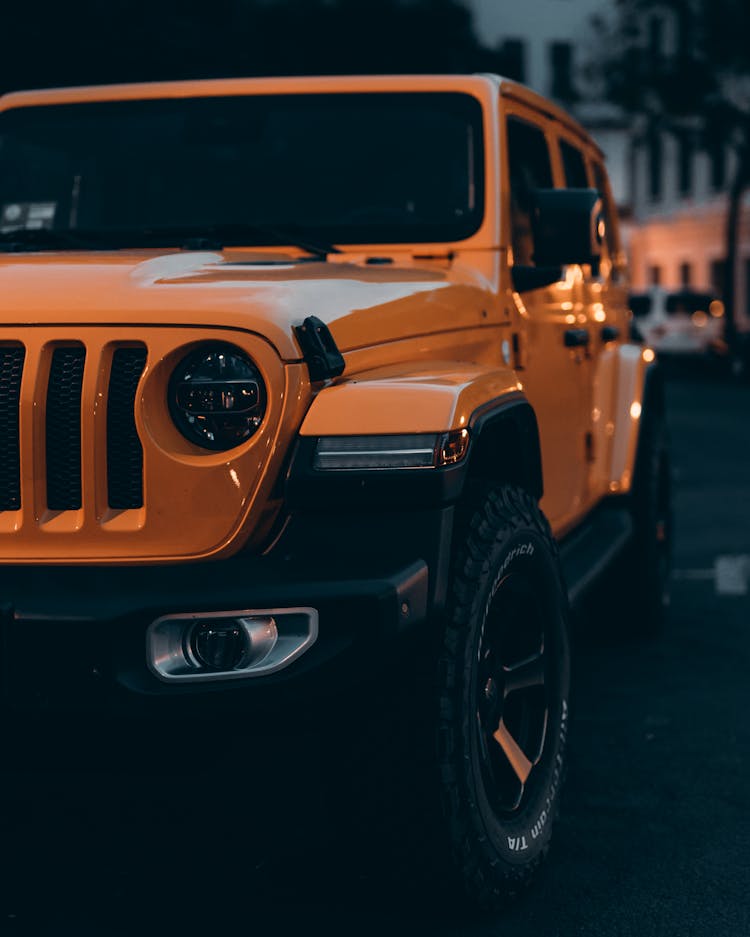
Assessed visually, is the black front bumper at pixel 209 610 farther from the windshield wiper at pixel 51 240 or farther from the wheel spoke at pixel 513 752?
the windshield wiper at pixel 51 240

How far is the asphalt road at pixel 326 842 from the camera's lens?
3.74 meters

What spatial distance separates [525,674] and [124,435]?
117 cm

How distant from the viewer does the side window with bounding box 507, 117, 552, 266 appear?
511 centimetres

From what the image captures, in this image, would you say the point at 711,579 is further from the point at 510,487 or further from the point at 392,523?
the point at 392,523

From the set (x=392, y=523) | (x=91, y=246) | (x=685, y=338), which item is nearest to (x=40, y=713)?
(x=392, y=523)

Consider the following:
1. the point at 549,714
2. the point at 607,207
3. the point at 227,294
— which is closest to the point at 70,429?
the point at 227,294

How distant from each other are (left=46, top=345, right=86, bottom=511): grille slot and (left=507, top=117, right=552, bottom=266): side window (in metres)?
1.91

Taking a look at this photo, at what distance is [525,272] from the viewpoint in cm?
491

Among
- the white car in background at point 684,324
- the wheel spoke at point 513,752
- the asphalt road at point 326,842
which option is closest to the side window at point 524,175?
the asphalt road at point 326,842

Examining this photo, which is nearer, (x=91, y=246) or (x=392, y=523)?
(x=392, y=523)

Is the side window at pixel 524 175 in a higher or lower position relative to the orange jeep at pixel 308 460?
higher

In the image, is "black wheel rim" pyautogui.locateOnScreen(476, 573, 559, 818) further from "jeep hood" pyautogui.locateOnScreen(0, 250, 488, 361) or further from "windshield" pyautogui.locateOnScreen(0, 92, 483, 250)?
"windshield" pyautogui.locateOnScreen(0, 92, 483, 250)

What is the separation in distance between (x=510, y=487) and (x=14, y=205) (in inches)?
77.5

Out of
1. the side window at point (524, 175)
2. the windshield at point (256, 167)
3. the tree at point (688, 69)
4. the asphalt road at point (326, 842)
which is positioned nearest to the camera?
the asphalt road at point (326, 842)
